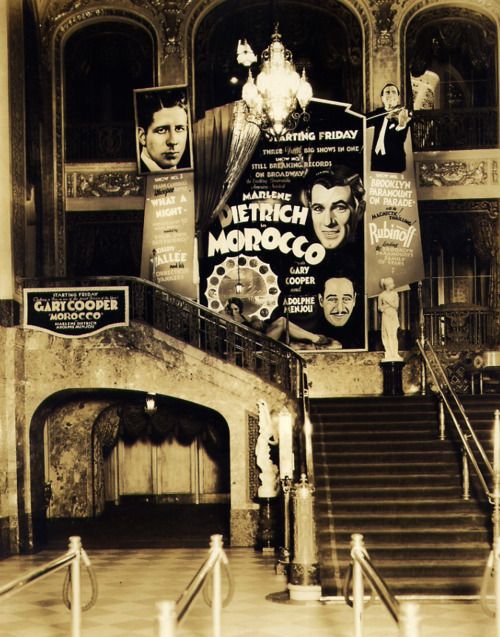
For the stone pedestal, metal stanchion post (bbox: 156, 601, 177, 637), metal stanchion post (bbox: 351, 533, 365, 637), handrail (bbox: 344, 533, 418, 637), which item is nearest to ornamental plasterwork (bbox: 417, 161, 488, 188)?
the stone pedestal

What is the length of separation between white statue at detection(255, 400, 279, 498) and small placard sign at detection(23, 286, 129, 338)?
247cm

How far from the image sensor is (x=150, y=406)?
803 inches

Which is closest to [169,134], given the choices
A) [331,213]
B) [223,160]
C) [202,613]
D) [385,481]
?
[223,160]

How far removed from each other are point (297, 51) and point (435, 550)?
1104cm

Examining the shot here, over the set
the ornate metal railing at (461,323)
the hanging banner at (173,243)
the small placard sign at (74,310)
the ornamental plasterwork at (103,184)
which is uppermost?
the ornamental plasterwork at (103,184)

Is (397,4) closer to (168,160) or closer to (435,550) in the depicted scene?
(168,160)

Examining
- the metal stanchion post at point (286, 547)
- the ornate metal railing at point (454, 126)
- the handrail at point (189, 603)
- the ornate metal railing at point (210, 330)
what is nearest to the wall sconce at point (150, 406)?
the ornate metal railing at point (210, 330)

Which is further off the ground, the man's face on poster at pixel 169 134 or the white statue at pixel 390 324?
the man's face on poster at pixel 169 134

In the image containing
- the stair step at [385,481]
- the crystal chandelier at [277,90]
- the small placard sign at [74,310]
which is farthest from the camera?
the small placard sign at [74,310]

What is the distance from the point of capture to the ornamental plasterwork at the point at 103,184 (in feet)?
67.1

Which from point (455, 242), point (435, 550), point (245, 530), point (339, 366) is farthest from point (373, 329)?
point (435, 550)

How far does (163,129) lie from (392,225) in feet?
13.9

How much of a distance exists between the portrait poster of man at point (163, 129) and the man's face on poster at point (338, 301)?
10.4 ft

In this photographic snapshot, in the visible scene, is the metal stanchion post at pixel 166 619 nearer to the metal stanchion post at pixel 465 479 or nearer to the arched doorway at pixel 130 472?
the metal stanchion post at pixel 465 479
